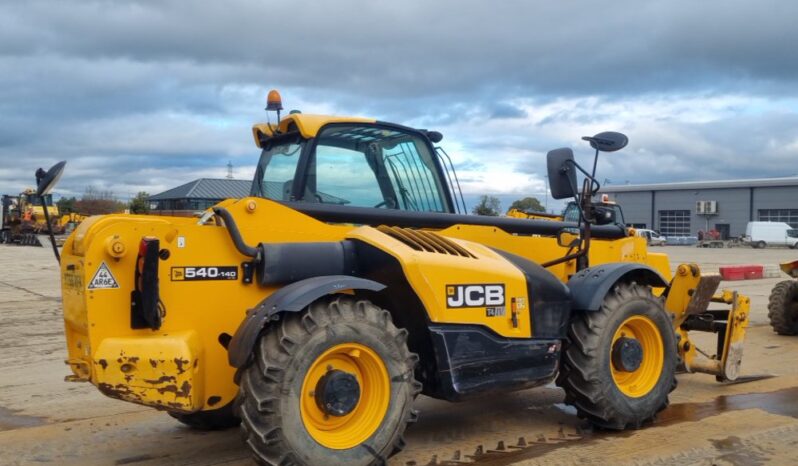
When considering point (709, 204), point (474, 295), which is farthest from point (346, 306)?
point (709, 204)

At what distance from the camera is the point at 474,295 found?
4.61m

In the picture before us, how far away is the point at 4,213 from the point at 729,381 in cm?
4857

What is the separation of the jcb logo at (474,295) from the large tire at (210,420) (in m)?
1.93

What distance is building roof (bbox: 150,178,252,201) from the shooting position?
5638 millimetres

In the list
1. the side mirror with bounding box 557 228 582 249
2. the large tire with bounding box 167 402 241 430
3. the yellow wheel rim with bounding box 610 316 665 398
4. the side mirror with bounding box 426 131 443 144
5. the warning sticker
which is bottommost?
the large tire with bounding box 167 402 241 430

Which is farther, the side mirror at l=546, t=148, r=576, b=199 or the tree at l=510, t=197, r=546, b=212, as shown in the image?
the tree at l=510, t=197, r=546, b=212

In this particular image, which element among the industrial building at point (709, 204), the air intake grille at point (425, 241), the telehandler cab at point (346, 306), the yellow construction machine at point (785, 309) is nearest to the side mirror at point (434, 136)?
the telehandler cab at point (346, 306)

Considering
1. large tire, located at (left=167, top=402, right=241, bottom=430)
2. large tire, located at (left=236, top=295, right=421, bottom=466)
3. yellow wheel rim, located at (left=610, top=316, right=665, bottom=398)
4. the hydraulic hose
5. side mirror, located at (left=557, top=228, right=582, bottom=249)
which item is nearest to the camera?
large tire, located at (left=236, top=295, right=421, bottom=466)

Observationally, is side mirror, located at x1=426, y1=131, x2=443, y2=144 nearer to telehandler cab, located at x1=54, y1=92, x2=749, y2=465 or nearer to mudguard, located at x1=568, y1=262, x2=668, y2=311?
telehandler cab, located at x1=54, y1=92, x2=749, y2=465

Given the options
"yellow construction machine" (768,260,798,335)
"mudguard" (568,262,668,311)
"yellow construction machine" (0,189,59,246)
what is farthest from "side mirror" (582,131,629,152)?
"yellow construction machine" (0,189,59,246)

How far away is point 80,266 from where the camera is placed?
4.07m

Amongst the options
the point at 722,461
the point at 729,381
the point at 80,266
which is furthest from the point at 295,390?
the point at 729,381

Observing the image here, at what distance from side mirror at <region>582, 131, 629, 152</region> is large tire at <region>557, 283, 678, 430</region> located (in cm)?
105

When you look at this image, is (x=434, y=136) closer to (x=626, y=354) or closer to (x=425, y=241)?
(x=425, y=241)
